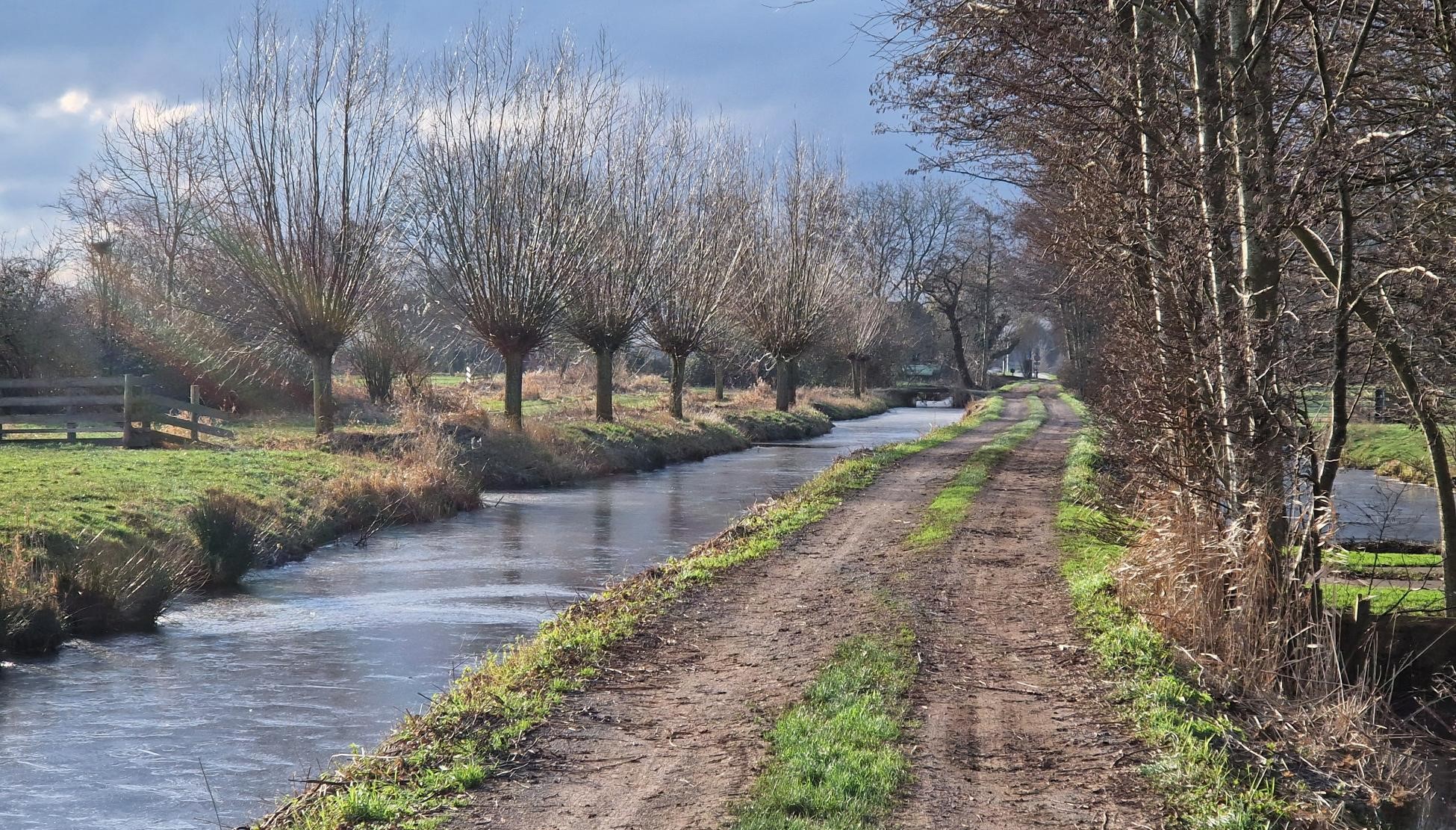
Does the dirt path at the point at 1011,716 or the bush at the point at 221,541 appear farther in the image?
the bush at the point at 221,541

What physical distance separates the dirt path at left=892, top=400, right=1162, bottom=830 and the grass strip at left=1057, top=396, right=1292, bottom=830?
0.16 m

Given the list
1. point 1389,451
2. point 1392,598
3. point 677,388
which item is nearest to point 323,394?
point 677,388

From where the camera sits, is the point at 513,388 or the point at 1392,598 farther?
the point at 513,388

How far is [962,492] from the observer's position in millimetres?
19156

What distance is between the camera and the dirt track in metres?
6.01

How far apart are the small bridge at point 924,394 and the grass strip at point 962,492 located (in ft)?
119

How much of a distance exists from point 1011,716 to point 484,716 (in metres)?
3.33

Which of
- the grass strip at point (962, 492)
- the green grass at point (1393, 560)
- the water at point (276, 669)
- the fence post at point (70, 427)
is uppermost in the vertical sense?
the fence post at point (70, 427)

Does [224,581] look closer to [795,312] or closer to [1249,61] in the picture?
[1249,61]

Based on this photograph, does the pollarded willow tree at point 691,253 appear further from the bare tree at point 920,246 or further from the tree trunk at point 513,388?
the bare tree at point 920,246

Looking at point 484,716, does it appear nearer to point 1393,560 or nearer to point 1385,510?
point 1393,560

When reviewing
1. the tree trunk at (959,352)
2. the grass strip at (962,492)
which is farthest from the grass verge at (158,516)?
the tree trunk at (959,352)

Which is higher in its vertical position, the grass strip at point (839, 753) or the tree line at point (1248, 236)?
the tree line at point (1248, 236)

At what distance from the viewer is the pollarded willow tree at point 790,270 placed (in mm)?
43375
